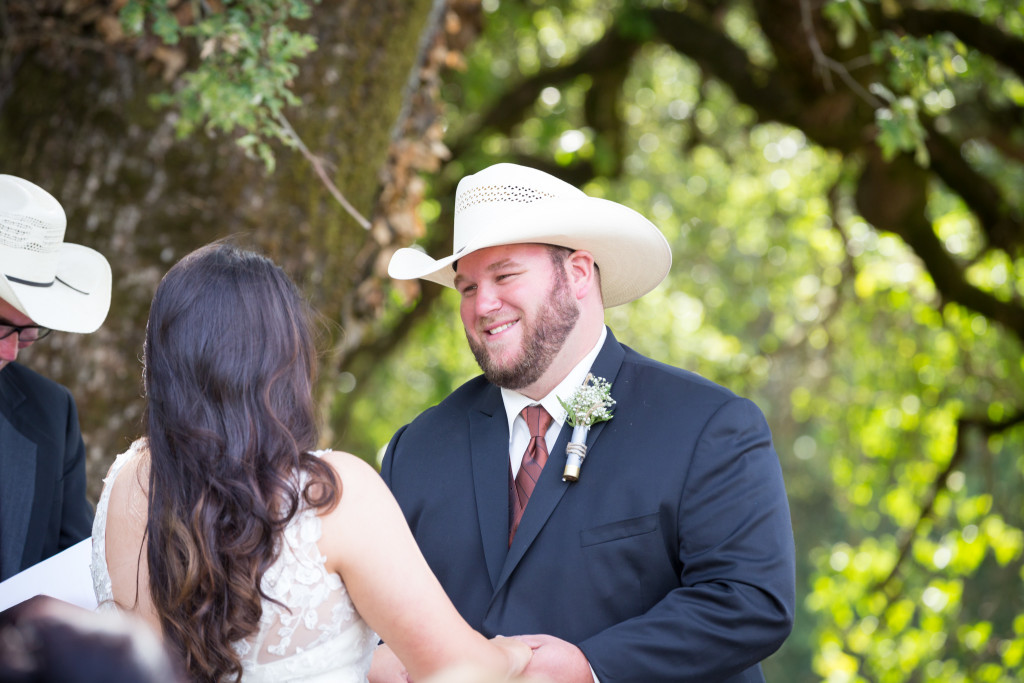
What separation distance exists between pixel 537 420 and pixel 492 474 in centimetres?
23

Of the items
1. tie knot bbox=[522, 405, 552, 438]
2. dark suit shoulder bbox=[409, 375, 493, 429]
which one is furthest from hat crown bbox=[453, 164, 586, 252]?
tie knot bbox=[522, 405, 552, 438]

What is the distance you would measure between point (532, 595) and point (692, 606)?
0.48 meters

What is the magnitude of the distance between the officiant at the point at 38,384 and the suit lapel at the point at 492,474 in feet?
4.41

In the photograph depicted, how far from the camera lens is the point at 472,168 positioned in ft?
28.3

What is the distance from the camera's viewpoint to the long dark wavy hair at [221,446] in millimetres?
2135

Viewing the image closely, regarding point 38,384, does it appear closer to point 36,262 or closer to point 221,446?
point 36,262

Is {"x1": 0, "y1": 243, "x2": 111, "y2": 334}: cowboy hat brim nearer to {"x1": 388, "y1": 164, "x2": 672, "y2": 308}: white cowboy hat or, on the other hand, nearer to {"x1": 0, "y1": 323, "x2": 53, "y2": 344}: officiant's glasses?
{"x1": 0, "y1": 323, "x2": 53, "y2": 344}: officiant's glasses

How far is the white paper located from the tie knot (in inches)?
55.6

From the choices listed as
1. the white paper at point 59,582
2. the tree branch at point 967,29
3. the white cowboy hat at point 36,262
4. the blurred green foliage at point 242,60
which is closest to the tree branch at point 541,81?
the tree branch at point 967,29

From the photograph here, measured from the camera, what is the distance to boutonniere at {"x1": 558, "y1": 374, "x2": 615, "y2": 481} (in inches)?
118

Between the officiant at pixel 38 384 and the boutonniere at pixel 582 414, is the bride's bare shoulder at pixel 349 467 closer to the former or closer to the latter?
the boutonniere at pixel 582 414

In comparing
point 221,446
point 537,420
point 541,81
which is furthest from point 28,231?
point 541,81

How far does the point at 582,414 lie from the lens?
306cm

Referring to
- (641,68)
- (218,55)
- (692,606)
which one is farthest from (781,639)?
(641,68)
